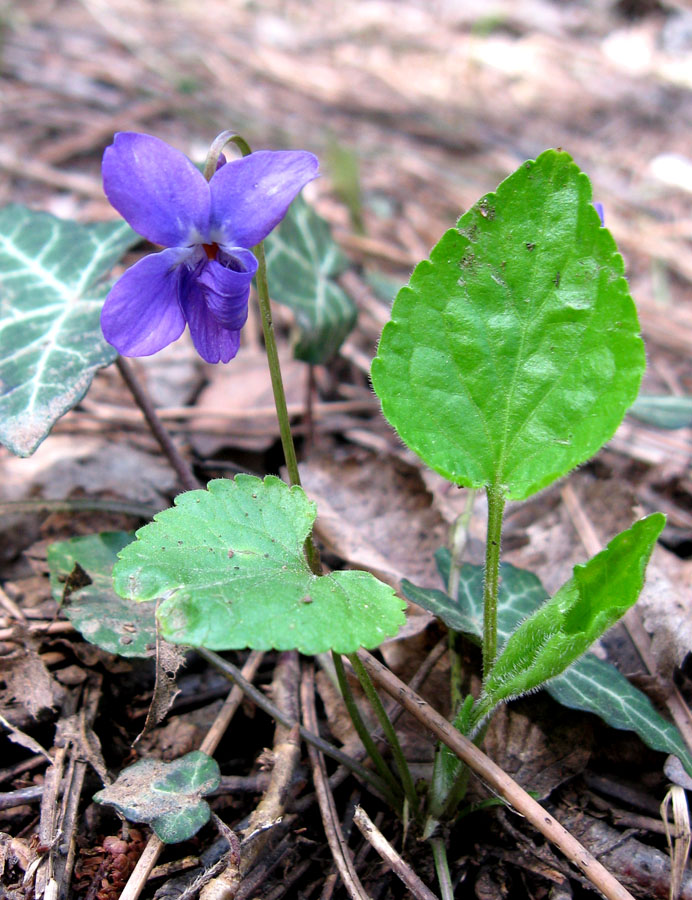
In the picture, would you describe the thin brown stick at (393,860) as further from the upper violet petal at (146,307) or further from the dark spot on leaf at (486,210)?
the dark spot on leaf at (486,210)

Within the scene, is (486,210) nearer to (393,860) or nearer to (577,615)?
(577,615)

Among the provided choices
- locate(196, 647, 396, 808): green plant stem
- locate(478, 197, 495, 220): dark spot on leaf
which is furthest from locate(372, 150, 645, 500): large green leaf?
locate(196, 647, 396, 808): green plant stem

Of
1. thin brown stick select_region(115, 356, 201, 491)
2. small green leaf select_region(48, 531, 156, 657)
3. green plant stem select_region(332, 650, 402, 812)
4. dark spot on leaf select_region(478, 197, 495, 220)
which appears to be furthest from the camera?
thin brown stick select_region(115, 356, 201, 491)

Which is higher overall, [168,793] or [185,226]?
[185,226]

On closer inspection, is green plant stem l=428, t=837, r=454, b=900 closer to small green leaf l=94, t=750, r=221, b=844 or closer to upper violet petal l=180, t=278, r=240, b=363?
small green leaf l=94, t=750, r=221, b=844

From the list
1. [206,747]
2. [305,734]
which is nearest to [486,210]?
[305,734]

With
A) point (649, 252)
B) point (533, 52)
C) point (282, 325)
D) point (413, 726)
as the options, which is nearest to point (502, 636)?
point (413, 726)

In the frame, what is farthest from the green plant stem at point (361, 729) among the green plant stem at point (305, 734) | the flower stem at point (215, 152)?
the flower stem at point (215, 152)
